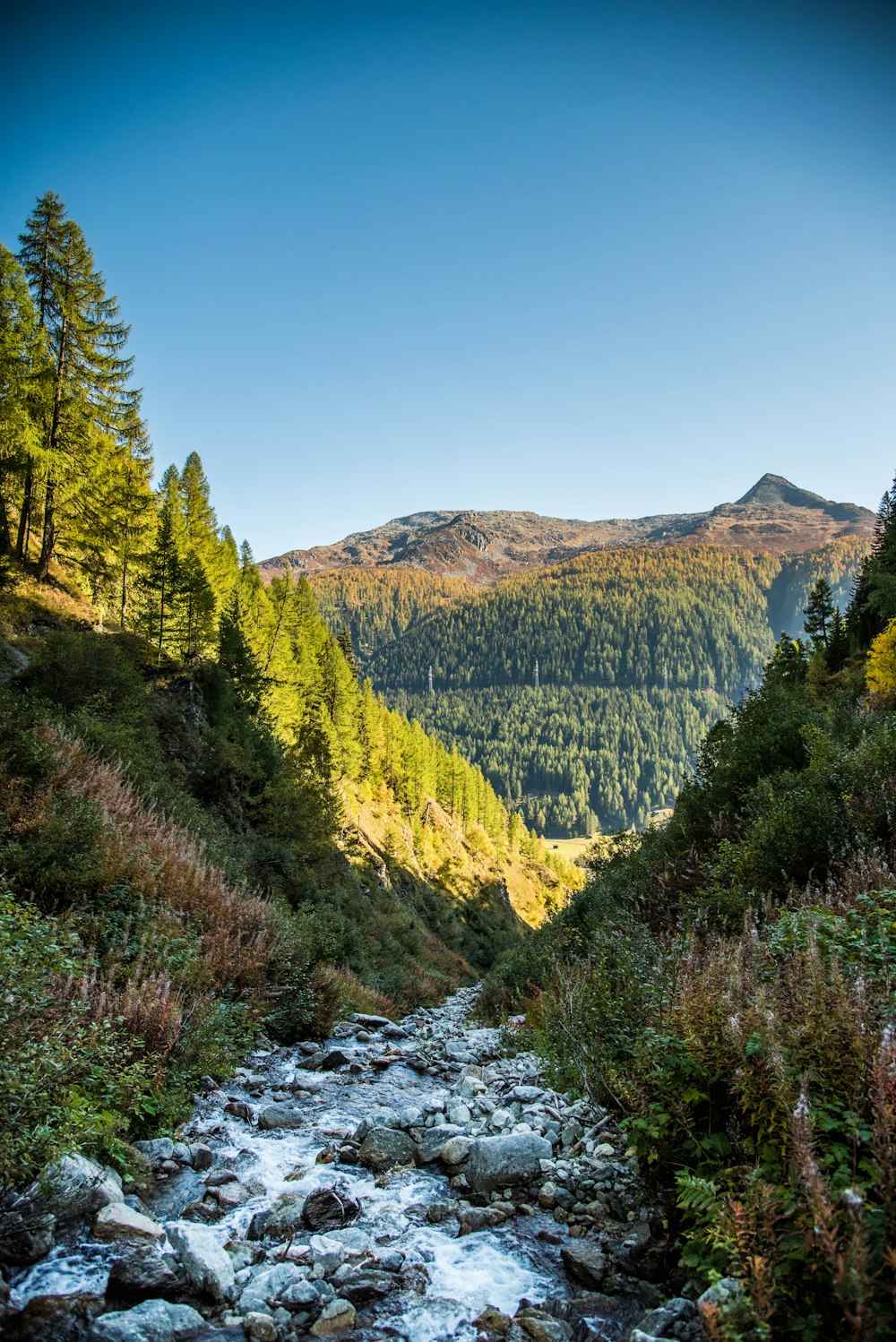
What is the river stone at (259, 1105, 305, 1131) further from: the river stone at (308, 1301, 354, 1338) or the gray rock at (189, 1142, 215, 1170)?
the river stone at (308, 1301, 354, 1338)

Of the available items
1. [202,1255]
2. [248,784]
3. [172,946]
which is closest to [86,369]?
[248,784]

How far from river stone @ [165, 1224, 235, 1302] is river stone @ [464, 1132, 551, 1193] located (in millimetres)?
2107

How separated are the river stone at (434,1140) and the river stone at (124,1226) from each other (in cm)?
251

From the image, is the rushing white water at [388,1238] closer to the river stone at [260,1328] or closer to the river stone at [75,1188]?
the river stone at [75,1188]

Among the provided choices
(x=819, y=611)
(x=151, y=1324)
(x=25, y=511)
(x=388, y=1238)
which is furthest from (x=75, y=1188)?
(x=819, y=611)

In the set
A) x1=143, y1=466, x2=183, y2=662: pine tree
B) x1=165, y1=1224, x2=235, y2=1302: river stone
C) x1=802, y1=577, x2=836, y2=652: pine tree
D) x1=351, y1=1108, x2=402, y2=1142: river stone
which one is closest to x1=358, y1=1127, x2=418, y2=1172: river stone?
x1=351, y1=1108, x2=402, y2=1142: river stone

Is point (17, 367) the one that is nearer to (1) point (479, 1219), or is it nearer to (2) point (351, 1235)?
(2) point (351, 1235)

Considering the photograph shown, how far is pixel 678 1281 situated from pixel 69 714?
15357mm

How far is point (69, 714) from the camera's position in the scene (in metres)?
14.8

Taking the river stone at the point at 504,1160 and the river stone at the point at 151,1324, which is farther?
the river stone at the point at 504,1160

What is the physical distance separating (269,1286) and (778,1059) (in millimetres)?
3277

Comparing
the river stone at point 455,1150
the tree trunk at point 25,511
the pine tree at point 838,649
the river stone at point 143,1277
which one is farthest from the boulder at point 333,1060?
the pine tree at point 838,649

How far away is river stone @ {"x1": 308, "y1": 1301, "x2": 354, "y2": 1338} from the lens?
11.5 feet

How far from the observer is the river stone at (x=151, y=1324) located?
317 cm
